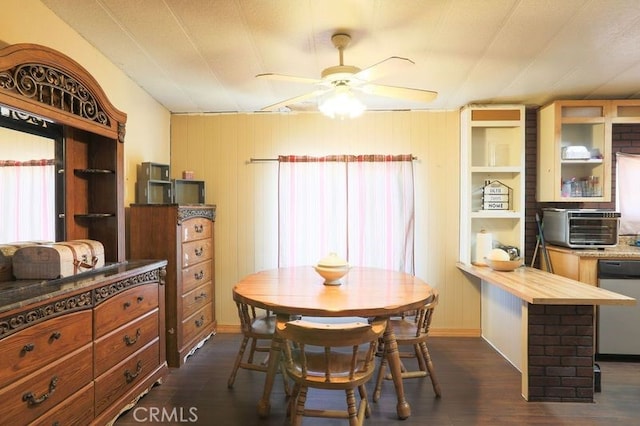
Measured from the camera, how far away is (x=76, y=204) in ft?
7.82

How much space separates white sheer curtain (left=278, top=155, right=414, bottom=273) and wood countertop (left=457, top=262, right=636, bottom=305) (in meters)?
0.86

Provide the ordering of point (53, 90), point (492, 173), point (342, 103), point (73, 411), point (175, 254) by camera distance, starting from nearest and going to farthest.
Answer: point (73, 411) → point (53, 90) → point (342, 103) → point (175, 254) → point (492, 173)

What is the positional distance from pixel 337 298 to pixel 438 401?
106 cm

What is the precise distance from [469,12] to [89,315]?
257 cm

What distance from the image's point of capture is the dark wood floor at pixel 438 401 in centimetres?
213

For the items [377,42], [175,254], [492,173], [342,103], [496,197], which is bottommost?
[175,254]

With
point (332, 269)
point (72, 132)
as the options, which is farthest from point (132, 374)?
point (72, 132)

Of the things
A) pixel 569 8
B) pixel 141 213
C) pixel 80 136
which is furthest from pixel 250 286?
pixel 569 8

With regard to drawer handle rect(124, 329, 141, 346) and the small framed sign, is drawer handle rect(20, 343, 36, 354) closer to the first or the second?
drawer handle rect(124, 329, 141, 346)

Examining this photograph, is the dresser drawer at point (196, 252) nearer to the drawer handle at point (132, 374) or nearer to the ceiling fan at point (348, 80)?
the drawer handle at point (132, 374)

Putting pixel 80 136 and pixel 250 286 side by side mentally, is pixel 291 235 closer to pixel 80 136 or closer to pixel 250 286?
pixel 250 286

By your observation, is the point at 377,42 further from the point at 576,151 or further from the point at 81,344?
the point at 81,344

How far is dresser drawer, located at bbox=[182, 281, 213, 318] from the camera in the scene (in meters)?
2.97

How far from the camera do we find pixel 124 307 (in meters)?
2.13
